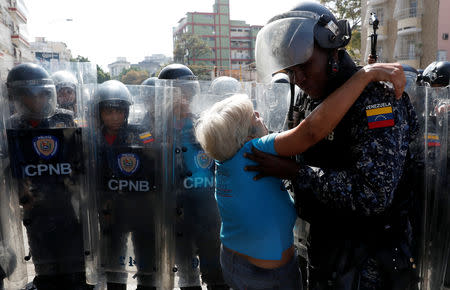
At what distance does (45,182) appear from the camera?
110 inches

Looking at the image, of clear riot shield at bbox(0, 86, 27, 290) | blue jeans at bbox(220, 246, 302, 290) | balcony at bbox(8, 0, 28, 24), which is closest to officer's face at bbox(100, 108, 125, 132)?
clear riot shield at bbox(0, 86, 27, 290)

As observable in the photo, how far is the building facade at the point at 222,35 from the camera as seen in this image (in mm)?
73312

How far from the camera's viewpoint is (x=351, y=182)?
149 centimetres

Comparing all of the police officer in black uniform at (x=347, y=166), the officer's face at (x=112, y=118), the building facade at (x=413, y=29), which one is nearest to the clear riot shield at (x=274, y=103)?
the officer's face at (x=112, y=118)

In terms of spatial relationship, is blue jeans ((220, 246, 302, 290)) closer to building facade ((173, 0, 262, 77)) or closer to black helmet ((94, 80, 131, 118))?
black helmet ((94, 80, 131, 118))

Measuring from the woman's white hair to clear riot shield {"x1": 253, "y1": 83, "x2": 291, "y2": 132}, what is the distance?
1.39 metres

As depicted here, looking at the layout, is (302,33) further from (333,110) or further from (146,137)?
(146,137)

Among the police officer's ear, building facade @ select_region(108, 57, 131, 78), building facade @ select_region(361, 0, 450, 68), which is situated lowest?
the police officer's ear

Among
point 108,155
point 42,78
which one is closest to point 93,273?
point 108,155

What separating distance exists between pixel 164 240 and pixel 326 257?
1.56 metres

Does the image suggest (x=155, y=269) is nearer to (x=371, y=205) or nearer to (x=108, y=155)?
(x=108, y=155)

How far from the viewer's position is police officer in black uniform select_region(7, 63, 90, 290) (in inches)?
109

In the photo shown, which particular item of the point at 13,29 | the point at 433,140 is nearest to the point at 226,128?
the point at 433,140

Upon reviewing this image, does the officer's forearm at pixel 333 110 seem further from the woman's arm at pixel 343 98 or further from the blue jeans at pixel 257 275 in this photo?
the blue jeans at pixel 257 275
